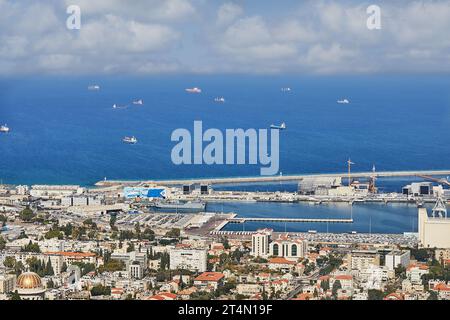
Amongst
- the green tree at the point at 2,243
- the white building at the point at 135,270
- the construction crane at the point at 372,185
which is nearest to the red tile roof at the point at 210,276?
the white building at the point at 135,270

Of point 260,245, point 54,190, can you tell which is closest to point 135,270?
point 260,245

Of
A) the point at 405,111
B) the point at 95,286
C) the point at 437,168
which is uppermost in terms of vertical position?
the point at 405,111

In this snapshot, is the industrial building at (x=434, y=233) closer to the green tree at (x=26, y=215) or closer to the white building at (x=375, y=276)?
the white building at (x=375, y=276)

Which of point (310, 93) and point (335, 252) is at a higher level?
point (310, 93)

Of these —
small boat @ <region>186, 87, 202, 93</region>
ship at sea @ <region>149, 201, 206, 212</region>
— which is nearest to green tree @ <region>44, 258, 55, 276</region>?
ship at sea @ <region>149, 201, 206, 212</region>

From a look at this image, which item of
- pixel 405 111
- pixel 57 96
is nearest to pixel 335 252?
pixel 405 111

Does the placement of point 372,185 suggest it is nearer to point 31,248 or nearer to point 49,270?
point 31,248
